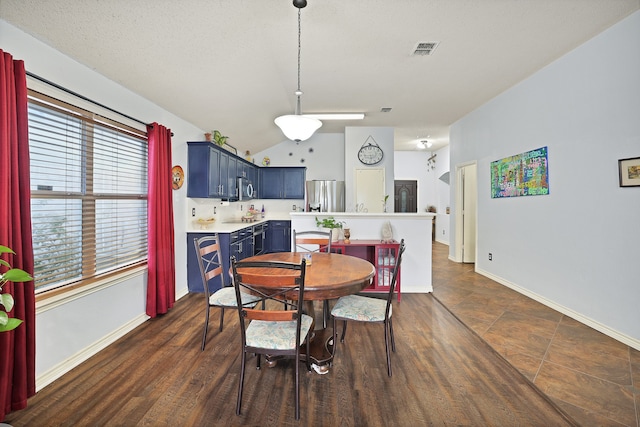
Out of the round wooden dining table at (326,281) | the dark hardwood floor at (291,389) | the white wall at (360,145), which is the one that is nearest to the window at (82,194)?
the dark hardwood floor at (291,389)

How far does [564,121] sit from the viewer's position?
329cm

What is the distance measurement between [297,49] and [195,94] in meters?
1.36

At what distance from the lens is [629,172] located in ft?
8.56

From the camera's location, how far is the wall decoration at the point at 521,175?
363 cm

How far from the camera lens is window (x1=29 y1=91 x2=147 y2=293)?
81.4 inches

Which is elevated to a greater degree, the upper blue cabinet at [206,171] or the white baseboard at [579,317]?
the upper blue cabinet at [206,171]

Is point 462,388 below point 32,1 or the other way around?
below

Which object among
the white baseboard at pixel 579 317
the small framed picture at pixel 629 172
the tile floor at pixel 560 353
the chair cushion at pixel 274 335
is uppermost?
the small framed picture at pixel 629 172

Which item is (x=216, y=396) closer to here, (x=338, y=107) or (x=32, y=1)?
(x=32, y=1)

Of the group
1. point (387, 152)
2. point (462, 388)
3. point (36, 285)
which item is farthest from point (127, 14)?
point (387, 152)

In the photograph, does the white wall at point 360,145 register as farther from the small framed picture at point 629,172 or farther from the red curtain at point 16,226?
the red curtain at point 16,226

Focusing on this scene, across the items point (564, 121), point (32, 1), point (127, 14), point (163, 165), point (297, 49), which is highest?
point (297, 49)

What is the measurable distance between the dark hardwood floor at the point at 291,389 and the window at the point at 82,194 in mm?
811

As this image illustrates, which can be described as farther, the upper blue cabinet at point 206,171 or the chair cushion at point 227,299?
the upper blue cabinet at point 206,171
